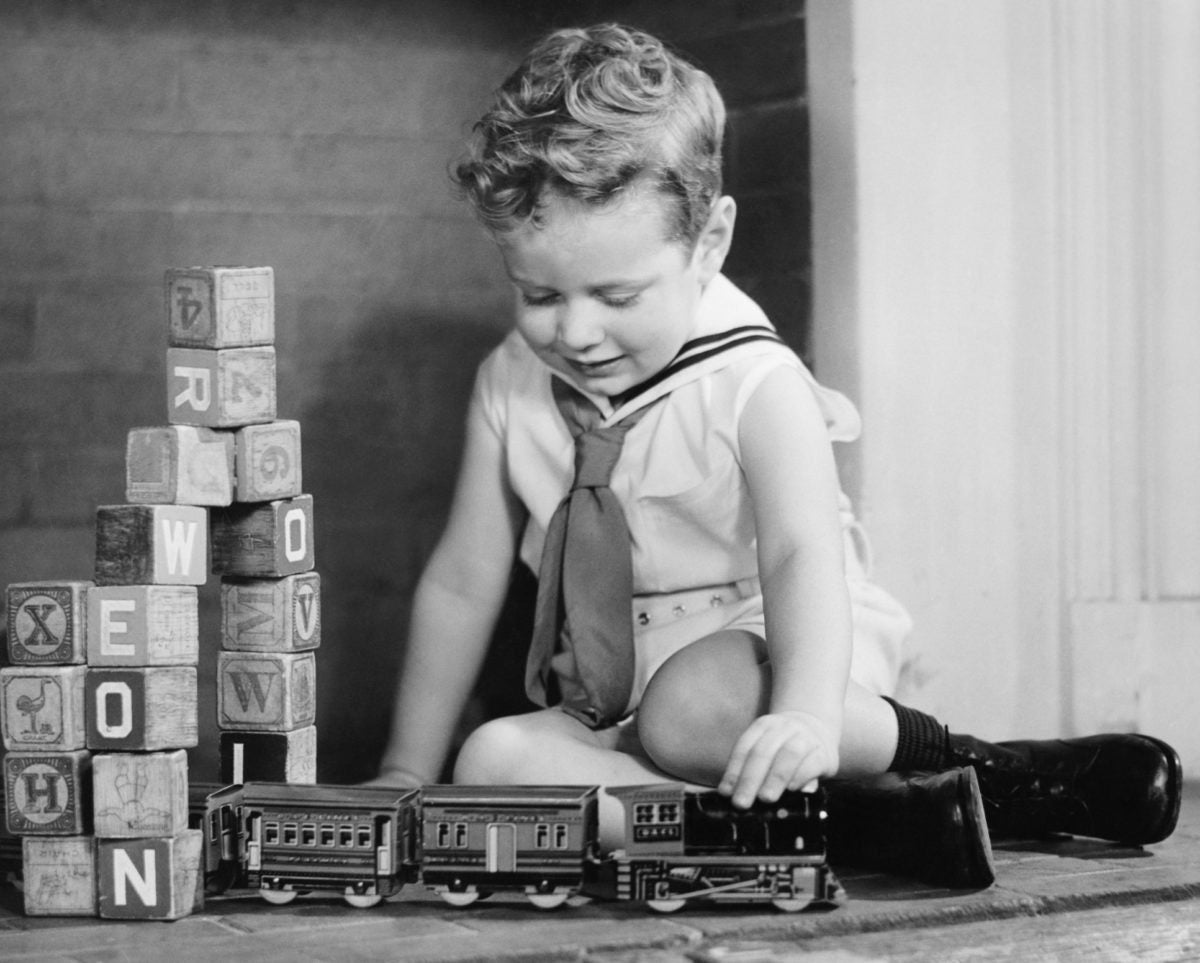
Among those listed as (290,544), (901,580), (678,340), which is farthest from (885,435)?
(290,544)

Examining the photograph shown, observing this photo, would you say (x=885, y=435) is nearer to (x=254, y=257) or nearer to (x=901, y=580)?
(x=901, y=580)

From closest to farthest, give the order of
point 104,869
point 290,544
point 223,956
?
1. point 223,956
2. point 104,869
3. point 290,544

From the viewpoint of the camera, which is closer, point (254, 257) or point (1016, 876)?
point (1016, 876)

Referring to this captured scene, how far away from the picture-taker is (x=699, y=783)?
1.66 metres

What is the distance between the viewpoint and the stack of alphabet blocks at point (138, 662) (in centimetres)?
138

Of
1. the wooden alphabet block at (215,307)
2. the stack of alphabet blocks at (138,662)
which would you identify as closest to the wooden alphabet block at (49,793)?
the stack of alphabet blocks at (138,662)

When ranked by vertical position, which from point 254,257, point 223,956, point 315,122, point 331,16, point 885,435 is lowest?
point 223,956

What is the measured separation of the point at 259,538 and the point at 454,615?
1.58 ft

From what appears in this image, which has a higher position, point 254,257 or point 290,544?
point 254,257

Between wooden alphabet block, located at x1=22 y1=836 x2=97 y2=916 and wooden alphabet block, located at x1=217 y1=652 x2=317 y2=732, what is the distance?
0.17 metres

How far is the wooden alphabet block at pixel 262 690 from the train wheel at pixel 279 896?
0.47 feet

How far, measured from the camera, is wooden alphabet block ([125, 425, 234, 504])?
1.40 m

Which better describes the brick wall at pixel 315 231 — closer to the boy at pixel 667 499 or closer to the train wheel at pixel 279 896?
the boy at pixel 667 499

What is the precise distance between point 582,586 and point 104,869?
570 millimetres
